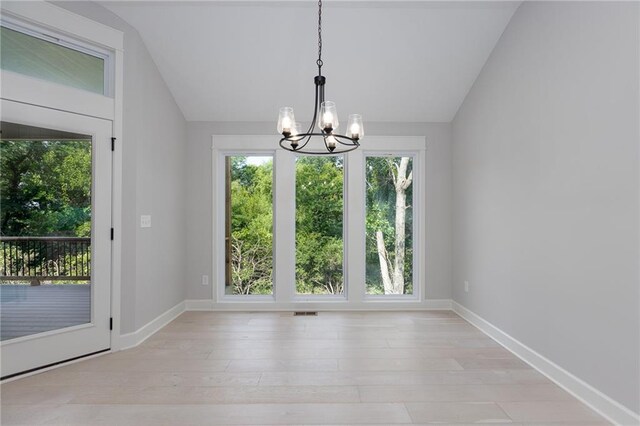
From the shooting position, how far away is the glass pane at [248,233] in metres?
4.49

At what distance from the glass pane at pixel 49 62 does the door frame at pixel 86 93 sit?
75 millimetres

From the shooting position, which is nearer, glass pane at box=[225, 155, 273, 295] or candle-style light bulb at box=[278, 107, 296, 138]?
candle-style light bulb at box=[278, 107, 296, 138]

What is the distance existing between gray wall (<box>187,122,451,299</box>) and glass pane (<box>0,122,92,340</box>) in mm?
1526

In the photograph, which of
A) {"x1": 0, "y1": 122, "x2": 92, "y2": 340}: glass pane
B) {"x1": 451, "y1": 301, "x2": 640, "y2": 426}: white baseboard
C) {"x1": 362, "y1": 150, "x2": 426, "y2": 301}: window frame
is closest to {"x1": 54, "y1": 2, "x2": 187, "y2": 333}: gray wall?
{"x1": 0, "y1": 122, "x2": 92, "y2": 340}: glass pane

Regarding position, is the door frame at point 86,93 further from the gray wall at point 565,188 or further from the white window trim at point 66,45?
the gray wall at point 565,188

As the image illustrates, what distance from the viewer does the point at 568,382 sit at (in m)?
2.31

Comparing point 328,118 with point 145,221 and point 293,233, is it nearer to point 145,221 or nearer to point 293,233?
point 145,221

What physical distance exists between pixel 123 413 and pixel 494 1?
4172 millimetres

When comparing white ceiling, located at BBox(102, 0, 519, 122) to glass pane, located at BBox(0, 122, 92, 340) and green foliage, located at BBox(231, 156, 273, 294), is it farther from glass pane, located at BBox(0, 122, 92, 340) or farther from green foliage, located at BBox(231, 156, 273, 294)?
glass pane, located at BBox(0, 122, 92, 340)

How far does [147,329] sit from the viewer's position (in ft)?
10.9

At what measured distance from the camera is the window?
251 centimetres

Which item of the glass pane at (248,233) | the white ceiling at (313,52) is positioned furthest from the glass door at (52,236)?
the glass pane at (248,233)

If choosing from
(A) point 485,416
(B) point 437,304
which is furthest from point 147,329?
(B) point 437,304

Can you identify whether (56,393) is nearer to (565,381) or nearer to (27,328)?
(27,328)
